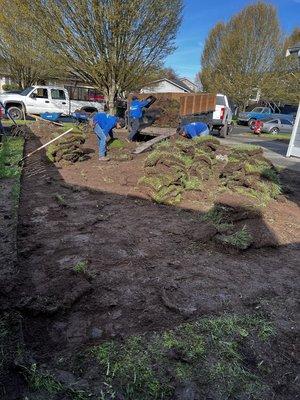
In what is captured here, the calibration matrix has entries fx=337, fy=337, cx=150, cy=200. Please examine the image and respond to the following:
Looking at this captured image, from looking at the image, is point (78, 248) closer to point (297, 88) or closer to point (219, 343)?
point (219, 343)

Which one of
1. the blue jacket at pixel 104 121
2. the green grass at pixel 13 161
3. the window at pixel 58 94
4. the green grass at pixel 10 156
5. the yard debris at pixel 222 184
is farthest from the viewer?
the window at pixel 58 94

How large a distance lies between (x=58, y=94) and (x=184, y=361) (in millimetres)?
18403

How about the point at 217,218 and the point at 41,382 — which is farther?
the point at 217,218

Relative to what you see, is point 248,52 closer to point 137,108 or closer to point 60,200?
point 137,108

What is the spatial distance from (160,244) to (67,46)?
14414 mm

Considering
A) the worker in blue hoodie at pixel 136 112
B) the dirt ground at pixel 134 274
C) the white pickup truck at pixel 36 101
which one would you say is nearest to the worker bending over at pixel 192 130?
the worker in blue hoodie at pixel 136 112

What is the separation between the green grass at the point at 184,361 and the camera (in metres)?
2.37

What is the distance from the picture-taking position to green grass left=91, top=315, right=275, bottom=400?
2.37 m

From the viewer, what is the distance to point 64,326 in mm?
2912

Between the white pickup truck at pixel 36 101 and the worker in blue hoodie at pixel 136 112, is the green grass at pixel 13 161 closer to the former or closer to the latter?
the worker in blue hoodie at pixel 136 112

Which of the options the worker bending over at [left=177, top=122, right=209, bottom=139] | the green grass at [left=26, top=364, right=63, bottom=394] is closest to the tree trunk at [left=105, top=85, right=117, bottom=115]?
the worker bending over at [left=177, top=122, right=209, bottom=139]

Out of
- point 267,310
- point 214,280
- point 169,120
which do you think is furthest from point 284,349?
point 169,120

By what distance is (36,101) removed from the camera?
716 inches

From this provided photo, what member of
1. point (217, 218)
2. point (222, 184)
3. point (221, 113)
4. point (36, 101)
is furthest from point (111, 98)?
point (217, 218)
